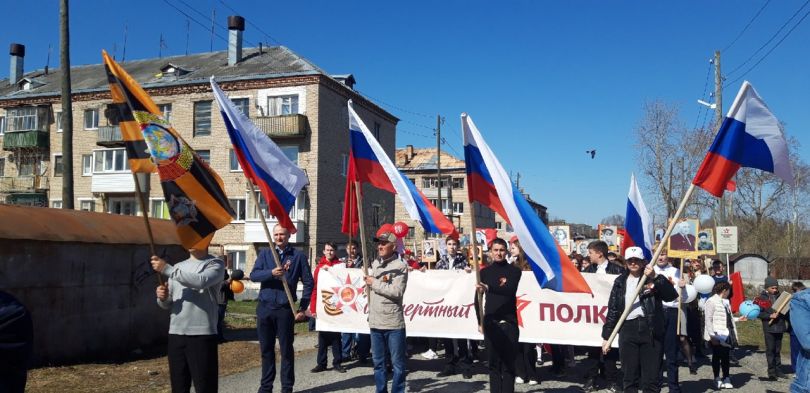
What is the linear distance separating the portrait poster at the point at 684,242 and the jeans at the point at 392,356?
7.15m

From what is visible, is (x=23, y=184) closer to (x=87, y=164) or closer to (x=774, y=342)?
(x=87, y=164)

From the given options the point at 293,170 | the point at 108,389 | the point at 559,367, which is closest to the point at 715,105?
the point at 559,367

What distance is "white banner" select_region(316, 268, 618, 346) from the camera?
9570 mm

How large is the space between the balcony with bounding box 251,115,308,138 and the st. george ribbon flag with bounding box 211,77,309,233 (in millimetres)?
31006

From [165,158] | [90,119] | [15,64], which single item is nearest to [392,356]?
[165,158]

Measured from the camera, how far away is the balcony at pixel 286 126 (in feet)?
125

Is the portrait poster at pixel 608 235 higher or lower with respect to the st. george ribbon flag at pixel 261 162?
lower

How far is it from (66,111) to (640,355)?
14.2m

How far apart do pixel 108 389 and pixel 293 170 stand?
3757mm

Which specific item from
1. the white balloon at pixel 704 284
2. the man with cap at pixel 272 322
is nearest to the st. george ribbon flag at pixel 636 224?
the white balloon at pixel 704 284

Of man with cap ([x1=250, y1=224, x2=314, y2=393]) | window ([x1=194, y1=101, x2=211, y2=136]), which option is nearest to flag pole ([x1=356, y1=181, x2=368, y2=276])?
man with cap ([x1=250, y1=224, x2=314, y2=393])

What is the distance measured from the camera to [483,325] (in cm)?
700

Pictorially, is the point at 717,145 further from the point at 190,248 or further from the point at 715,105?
the point at 715,105

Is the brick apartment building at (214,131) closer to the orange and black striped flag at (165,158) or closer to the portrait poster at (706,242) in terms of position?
the portrait poster at (706,242)
